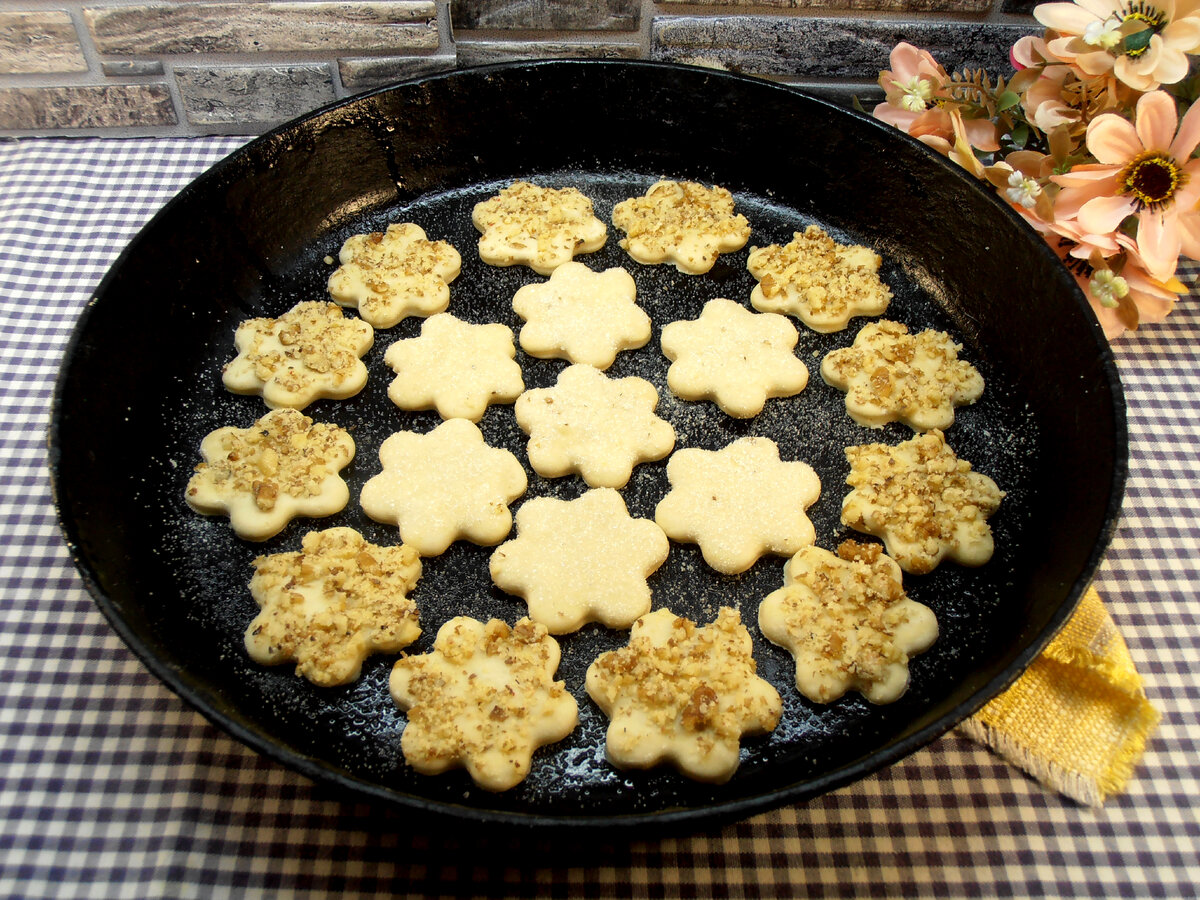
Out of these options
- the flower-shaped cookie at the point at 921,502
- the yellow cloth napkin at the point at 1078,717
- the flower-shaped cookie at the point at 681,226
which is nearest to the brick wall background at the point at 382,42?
the flower-shaped cookie at the point at 681,226

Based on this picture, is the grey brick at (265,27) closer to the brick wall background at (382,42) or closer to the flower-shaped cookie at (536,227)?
the brick wall background at (382,42)

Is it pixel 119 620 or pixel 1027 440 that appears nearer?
pixel 119 620

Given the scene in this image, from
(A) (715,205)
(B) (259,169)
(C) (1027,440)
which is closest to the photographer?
(C) (1027,440)

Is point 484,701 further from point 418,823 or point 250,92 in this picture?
point 250,92

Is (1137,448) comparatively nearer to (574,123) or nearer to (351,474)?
(574,123)

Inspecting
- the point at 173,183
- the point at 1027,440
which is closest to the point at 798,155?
the point at 1027,440

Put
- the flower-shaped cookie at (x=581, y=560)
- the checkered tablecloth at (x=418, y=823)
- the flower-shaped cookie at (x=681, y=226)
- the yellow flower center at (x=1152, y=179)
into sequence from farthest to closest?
the flower-shaped cookie at (x=681, y=226)
the yellow flower center at (x=1152, y=179)
the flower-shaped cookie at (x=581, y=560)
the checkered tablecloth at (x=418, y=823)
